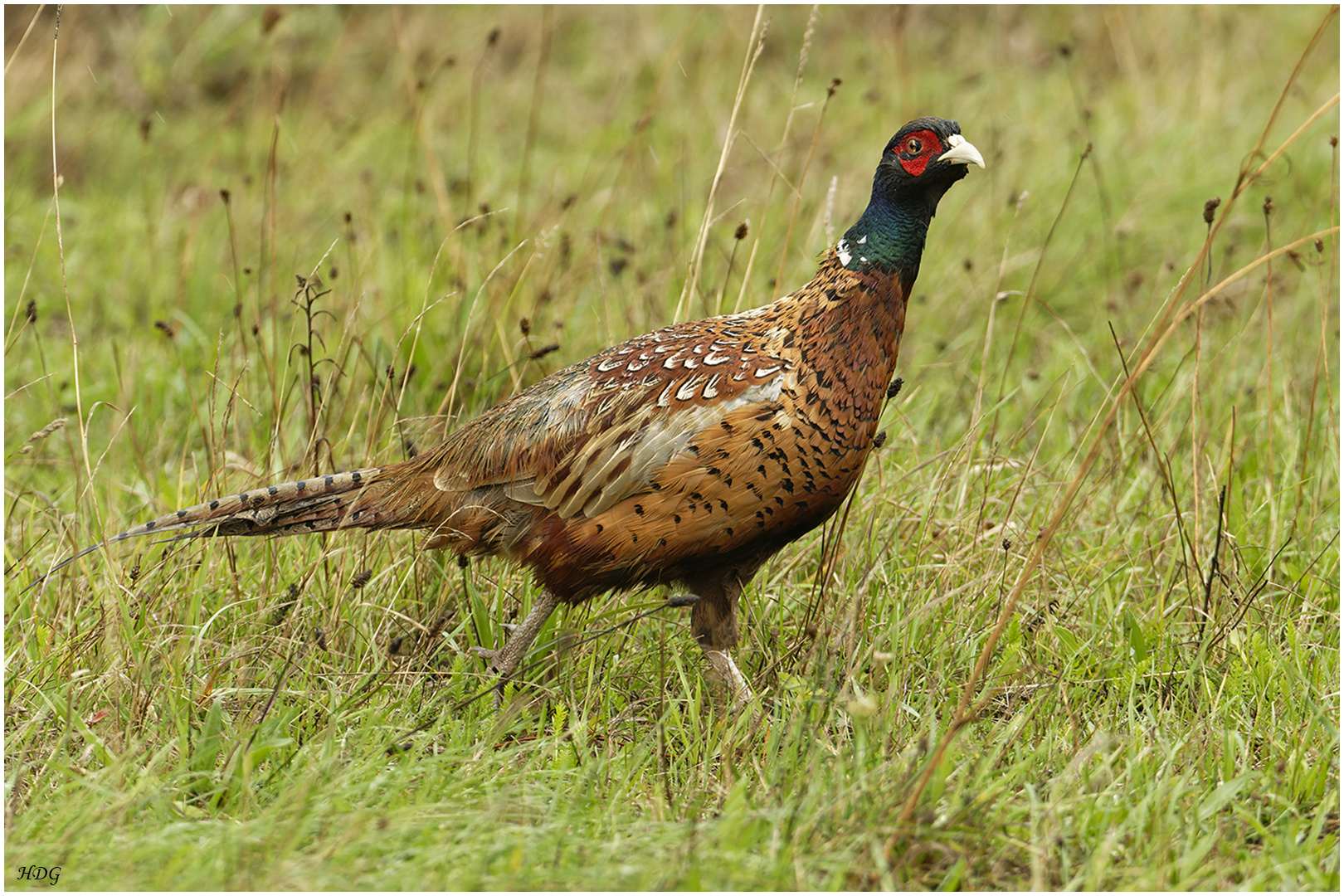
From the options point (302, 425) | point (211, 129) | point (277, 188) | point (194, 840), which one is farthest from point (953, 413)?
point (211, 129)

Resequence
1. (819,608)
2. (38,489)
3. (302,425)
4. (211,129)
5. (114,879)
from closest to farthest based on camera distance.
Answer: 1. (114,879)
2. (819,608)
3. (38,489)
4. (302,425)
5. (211,129)

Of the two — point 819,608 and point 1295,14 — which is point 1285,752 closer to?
point 819,608

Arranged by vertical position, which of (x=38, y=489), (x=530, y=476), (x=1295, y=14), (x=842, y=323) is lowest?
(x=38, y=489)

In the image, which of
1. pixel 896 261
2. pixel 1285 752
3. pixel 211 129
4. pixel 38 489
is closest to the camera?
pixel 1285 752

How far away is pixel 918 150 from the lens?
3.33 metres

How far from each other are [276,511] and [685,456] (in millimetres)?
1182

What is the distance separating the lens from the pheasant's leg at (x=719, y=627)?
3.51 metres

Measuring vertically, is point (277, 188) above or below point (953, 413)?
above

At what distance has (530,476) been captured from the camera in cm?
344

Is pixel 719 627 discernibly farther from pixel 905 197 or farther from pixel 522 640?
pixel 905 197

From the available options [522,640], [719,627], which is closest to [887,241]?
[719,627]

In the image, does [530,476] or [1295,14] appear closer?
[530,476]

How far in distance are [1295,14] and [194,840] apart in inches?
346

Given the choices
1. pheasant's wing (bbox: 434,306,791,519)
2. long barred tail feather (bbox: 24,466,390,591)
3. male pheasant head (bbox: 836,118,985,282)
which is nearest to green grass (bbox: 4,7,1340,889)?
long barred tail feather (bbox: 24,466,390,591)
